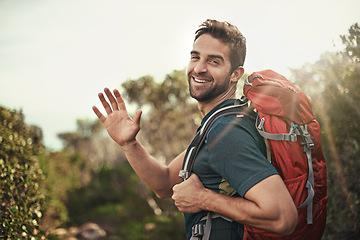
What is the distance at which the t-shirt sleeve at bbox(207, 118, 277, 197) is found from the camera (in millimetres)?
1698

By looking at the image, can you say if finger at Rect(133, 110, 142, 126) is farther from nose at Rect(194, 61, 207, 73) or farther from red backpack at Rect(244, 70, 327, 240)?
red backpack at Rect(244, 70, 327, 240)

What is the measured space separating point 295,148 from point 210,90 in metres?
0.79

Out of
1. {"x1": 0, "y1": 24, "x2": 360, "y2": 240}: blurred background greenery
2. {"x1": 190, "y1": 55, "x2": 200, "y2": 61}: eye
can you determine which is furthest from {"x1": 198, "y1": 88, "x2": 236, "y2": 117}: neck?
{"x1": 0, "y1": 24, "x2": 360, "y2": 240}: blurred background greenery

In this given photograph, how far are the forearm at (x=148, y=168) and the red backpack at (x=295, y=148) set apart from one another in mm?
1103

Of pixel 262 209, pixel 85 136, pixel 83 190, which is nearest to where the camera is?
pixel 262 209

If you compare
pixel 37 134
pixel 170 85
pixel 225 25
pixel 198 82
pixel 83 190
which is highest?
pixel 170 85

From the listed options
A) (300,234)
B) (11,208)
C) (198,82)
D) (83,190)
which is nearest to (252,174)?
(300,234)

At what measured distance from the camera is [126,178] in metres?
27.3

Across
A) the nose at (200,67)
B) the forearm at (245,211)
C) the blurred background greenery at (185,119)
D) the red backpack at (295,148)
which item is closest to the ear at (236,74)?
the nose at (200,67)

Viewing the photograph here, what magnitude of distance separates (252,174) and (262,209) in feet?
0.64

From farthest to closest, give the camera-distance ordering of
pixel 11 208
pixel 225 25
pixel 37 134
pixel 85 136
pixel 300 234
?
1. pixel 85 136
2. pixel 37 134
3. pixel 11 208
4. pixel 225 25
5. pixel 300 234

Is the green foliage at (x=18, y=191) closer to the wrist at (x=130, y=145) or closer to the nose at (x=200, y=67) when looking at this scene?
the wrist at (x=130, y=145)

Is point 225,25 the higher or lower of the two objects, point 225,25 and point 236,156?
the higher

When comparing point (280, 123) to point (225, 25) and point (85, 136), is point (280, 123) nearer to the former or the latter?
point (225, 25)
